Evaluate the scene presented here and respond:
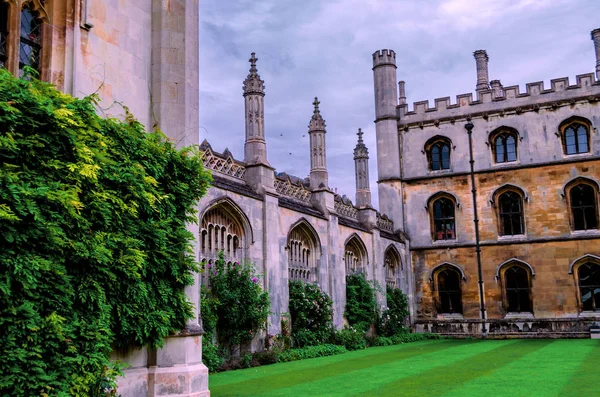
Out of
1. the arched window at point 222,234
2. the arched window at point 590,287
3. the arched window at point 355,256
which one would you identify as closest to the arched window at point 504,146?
the arched window at point 590,287

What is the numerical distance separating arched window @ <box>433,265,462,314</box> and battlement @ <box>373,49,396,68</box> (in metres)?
8.99

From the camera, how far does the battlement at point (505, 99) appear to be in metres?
24.0

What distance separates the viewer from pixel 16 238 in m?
5.80

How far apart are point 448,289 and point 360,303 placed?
6.34 meters

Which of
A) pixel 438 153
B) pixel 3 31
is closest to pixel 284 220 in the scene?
pixel 3 31

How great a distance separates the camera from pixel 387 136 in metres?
26.5

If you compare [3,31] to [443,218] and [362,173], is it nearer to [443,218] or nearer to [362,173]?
[362,173]

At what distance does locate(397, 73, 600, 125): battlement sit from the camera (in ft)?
78.7

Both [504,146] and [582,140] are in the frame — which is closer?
[582,140]

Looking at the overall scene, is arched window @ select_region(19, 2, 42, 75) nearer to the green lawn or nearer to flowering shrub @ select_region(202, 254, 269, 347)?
the green lawn

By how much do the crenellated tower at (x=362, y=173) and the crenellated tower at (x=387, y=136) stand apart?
3.09 metres

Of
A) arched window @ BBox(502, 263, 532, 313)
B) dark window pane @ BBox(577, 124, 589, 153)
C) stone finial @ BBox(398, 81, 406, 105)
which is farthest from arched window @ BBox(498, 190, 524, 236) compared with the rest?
stone finial @ BBox(398, 81, 406, 105)

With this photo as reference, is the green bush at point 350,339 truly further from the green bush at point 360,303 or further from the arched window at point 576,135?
the arched window at point 576,135

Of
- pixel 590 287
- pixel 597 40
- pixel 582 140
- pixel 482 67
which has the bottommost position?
pixel 590 287
